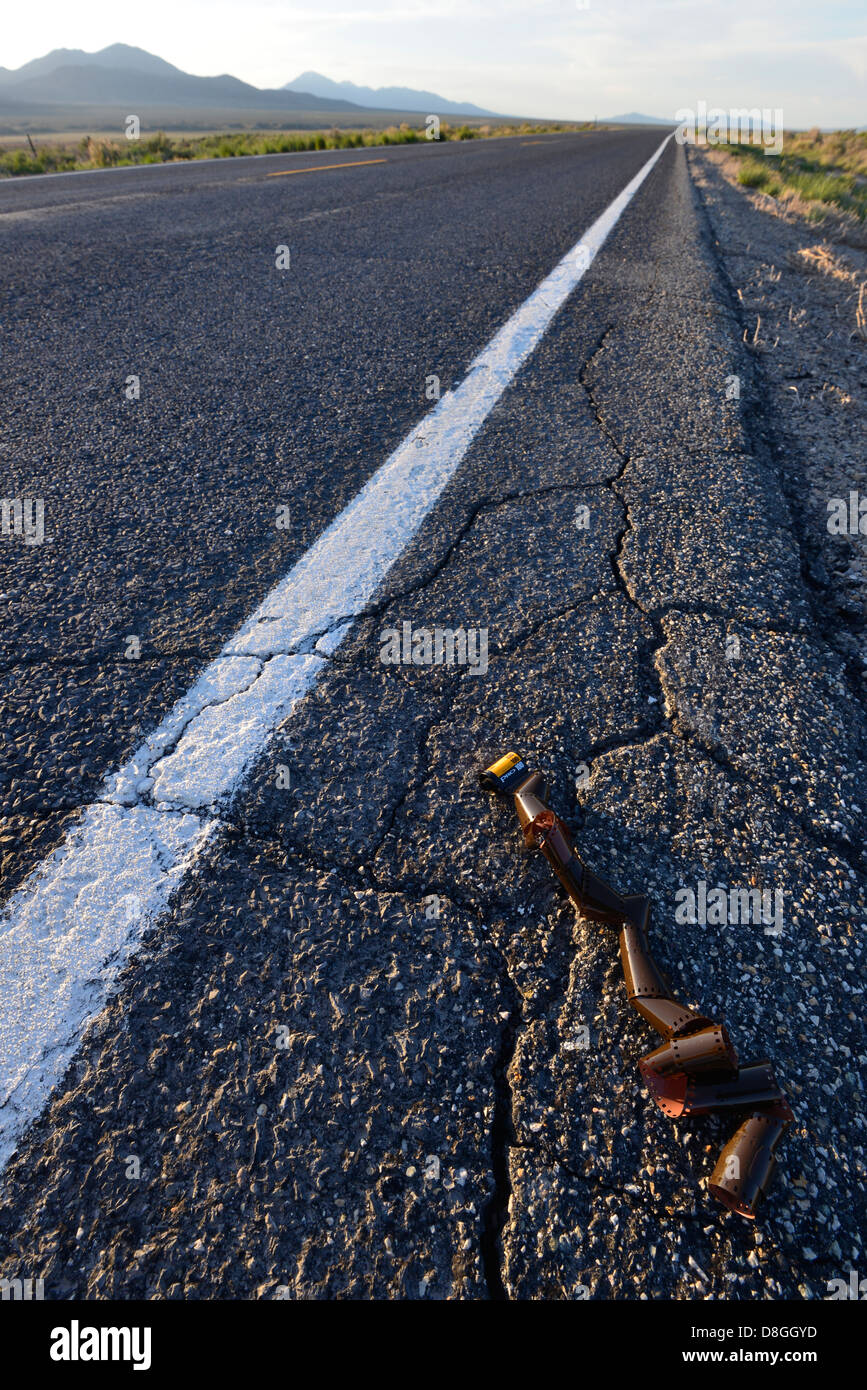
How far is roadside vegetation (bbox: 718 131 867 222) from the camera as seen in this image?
10.1 meters

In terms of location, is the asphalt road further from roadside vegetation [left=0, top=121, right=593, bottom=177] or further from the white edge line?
roadside vegetation [left=0, top=121, right=593, bottom=177]

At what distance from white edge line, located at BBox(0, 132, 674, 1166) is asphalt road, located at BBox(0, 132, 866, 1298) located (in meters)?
0.05

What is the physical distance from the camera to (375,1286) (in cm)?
89

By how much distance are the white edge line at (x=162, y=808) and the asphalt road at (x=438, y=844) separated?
5 centimetres

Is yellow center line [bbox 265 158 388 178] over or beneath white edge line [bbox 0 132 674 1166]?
over

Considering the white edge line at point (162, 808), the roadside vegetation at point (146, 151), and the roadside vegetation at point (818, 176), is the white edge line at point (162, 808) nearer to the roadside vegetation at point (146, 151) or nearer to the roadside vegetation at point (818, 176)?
the roadside vegetation at point (818, 176)

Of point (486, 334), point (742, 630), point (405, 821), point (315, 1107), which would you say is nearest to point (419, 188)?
point (486, 334)

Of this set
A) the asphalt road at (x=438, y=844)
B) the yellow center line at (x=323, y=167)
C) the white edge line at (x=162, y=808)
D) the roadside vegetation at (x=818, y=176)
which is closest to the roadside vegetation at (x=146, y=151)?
the yellow center line at (x=323, y=167)

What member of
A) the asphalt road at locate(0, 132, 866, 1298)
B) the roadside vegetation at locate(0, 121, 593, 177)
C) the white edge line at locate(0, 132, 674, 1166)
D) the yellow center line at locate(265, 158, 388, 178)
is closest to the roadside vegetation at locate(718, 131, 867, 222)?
the yellow center line at locate(265, 158, 388, 178)

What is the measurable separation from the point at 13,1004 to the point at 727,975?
119cm

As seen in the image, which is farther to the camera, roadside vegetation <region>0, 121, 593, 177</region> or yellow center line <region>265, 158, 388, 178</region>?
roadside vegetation <region>0, 121, 593, 177</region>

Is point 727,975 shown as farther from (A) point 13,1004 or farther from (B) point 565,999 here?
(A) point 13,1004

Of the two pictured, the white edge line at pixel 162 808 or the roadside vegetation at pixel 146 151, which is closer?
the white edge line at pixel 162 808

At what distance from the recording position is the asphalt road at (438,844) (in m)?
0.93
